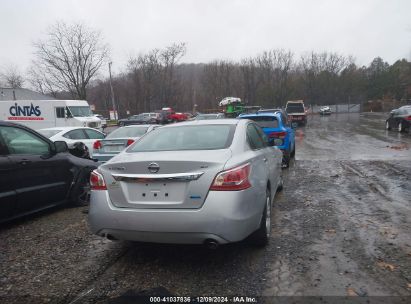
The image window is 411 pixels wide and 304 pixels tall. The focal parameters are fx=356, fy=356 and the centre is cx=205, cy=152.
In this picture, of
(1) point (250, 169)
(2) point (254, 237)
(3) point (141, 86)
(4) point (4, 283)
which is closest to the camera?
(4) point (4, 283)

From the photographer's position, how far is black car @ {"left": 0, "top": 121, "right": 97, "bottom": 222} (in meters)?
5.04

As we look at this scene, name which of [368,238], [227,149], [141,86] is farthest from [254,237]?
[141,86]

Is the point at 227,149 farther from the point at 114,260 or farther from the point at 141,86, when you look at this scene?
the point at 141,86

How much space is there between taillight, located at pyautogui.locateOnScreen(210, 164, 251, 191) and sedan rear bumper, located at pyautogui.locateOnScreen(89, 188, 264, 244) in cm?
5

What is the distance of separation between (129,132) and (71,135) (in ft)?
9.63

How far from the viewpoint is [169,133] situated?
186 inches

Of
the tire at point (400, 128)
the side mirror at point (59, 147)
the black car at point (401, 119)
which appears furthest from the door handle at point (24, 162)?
the tire at point (400, 128)

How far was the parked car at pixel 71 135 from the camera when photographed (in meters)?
11.7

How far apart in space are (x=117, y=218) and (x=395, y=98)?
84.6 metres

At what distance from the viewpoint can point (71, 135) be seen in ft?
39.7

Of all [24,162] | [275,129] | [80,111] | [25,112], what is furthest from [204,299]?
[25,112]

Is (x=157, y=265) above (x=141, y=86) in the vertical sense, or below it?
below

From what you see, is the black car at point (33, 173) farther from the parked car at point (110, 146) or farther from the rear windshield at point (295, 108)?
the rear windshield at point (295, 108)

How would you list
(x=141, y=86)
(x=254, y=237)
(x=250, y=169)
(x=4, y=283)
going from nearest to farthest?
(x=4, y=283) < (x=250, y=169) < (x=254, y=237) < (x=141, y=86)
